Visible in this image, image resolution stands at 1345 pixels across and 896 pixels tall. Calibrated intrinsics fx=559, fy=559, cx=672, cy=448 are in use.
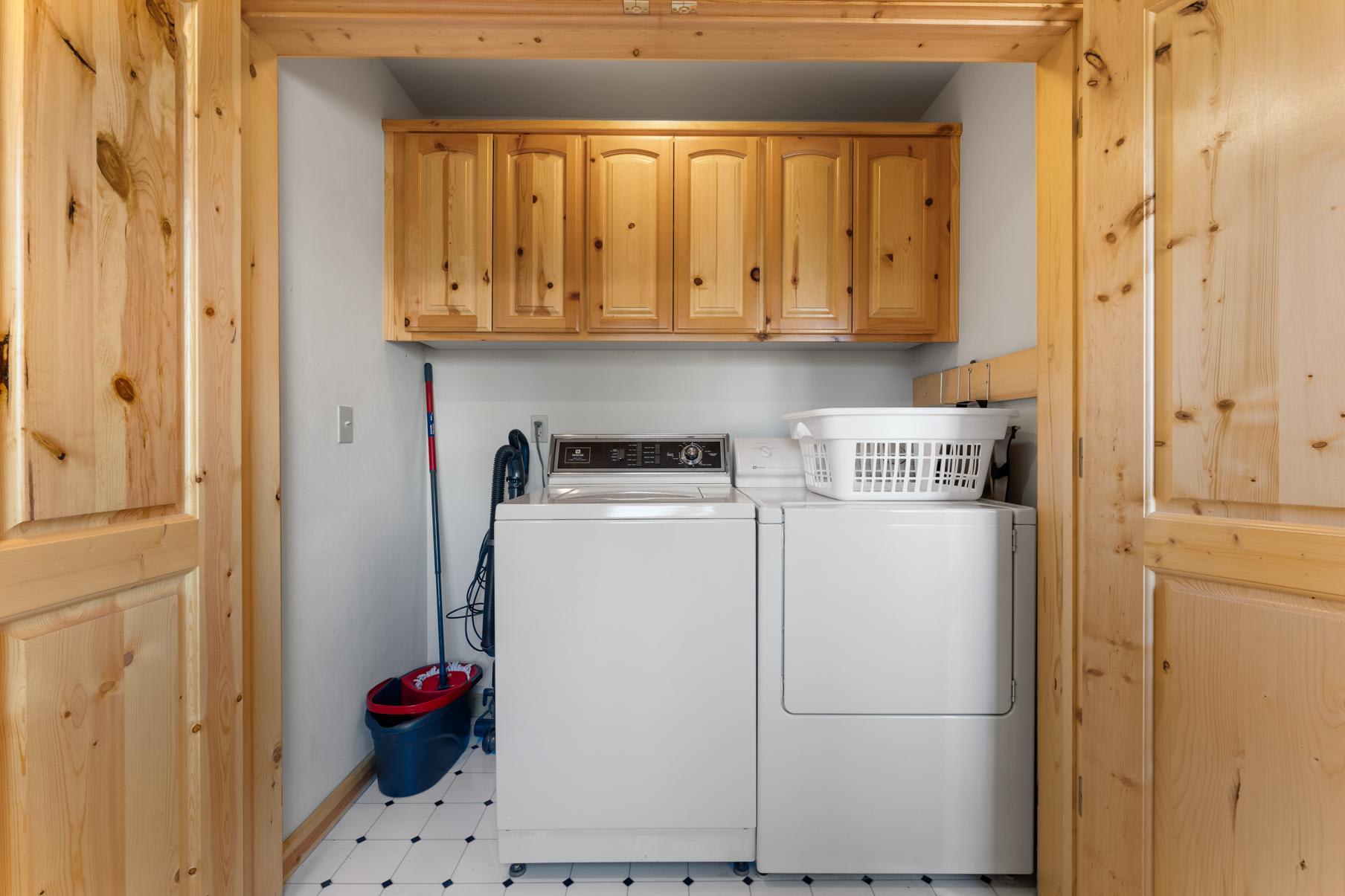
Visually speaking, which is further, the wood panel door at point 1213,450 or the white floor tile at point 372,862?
the white floor tile at point 372,862

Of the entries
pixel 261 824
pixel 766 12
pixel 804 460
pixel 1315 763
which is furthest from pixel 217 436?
pixel 1315 763

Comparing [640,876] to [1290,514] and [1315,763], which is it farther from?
[1290,514]

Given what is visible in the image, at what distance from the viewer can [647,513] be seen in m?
1.44

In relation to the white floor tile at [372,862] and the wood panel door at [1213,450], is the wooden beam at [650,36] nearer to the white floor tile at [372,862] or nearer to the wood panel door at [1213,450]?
the wood panel door at [1213,450]

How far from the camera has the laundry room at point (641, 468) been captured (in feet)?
4.66

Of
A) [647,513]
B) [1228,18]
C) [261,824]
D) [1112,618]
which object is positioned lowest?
[261,824]

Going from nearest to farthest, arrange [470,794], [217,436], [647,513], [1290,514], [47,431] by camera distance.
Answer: [47,431]
[1290,514]
[217,436]
[647,513]
[470,794]

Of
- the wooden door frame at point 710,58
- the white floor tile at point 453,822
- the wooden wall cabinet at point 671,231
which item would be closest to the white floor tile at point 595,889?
the white floor tile at point 453,822

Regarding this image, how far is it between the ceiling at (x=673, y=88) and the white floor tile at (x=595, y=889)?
2.50 meters

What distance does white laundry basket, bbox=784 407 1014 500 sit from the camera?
1549 mm

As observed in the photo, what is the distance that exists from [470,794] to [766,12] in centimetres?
234

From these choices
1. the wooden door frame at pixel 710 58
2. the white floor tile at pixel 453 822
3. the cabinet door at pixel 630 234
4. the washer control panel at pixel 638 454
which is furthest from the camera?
the washer control panel at pixel 638 454

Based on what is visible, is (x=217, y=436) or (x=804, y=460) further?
(x=804, y=460)

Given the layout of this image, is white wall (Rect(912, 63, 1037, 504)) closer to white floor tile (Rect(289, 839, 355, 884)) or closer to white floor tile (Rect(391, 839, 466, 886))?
white floor tile (Rect(391, 839, 466, 886))
